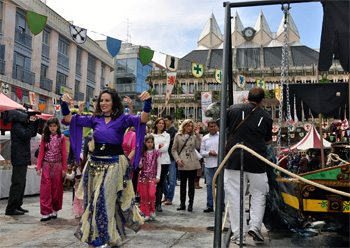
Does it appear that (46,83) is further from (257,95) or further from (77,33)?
(257,95)

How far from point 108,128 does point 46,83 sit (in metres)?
29.7

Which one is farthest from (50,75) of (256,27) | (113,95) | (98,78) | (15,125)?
(256,27)

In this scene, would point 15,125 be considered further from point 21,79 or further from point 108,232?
point 21,79

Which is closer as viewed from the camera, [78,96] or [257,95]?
[257,95]

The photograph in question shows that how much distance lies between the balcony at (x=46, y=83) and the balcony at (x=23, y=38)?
3012 millimetres

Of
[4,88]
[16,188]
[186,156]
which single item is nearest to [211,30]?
[4,88]

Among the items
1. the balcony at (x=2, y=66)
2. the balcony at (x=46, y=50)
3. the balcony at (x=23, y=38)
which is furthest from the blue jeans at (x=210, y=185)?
the balcony at (x=46, y=50)

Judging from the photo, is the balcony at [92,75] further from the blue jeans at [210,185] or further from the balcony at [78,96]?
the blue jeans at [210,185]

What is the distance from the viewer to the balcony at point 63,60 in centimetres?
3416

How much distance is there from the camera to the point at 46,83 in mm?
31953

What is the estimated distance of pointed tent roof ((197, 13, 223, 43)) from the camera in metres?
70.1

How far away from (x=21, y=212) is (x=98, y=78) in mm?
36017

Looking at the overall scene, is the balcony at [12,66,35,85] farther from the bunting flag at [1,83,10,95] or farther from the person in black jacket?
the person in black jacket

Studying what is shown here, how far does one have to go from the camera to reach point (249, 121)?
4770mm
